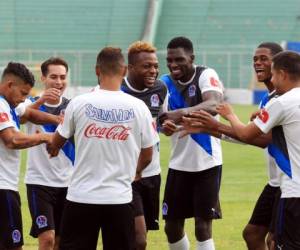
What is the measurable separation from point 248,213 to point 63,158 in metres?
5.70

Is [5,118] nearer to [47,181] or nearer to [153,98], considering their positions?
[47,181]

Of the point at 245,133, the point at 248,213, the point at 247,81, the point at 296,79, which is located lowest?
the point at 247,81

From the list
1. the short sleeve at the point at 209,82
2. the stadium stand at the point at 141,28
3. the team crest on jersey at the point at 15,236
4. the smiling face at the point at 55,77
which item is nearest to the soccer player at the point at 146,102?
the short sleeve at the point at 209,82

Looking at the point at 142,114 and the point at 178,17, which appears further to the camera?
the point at 178,17

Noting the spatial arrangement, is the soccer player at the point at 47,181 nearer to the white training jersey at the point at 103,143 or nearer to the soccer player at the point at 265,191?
the soccer player at the point at 265,191

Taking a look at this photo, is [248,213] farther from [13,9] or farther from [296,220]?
[13,9]

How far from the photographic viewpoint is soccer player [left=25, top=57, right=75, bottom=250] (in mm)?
9906

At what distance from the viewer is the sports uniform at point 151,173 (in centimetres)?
1013

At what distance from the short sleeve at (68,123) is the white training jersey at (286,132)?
163 centimetres

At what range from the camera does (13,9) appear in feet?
178

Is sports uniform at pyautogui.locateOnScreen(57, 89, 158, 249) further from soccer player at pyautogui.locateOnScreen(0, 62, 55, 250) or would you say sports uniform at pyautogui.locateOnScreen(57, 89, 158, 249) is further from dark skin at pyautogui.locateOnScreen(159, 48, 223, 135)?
dark skin at pyautogui.locateOnScreen(159, 48, 223, 135)

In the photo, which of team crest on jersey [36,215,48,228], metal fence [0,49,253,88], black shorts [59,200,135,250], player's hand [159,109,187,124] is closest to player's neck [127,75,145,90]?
player's hand [159,109,187,124]

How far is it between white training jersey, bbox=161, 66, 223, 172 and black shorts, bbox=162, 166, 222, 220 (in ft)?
0.31

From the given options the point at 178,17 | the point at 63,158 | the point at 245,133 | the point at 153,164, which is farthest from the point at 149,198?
the point at 178,17
